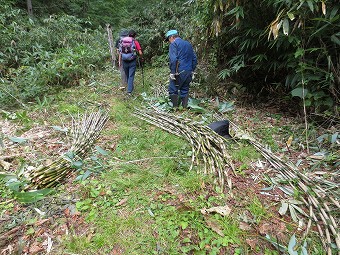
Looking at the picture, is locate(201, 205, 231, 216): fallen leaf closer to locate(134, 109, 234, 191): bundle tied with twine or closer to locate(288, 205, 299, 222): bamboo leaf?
locate(134, 109, 234, 191): bundle tied with twine

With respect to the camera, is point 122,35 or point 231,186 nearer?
point 231,186

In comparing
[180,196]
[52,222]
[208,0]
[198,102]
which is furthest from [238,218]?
[208,0]

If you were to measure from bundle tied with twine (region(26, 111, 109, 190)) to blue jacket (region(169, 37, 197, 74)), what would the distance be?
172 cm

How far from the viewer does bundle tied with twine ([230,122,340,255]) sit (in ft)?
6.61

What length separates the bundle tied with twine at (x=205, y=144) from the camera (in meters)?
2.76

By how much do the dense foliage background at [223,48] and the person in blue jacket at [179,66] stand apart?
73cm

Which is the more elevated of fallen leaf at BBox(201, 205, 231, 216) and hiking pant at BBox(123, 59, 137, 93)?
hiking pant at BBox(123, 59, 137, 93)

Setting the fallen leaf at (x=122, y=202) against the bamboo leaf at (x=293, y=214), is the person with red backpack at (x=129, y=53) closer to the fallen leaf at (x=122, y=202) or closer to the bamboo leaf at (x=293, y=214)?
the fallen leaf at (x=122, y=202)

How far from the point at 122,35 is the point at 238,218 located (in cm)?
494

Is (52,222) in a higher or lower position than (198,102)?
lower

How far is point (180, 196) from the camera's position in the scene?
2.45 meters

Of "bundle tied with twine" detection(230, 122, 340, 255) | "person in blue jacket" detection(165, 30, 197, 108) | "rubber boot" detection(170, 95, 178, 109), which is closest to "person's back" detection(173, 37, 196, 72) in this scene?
"person in blue jacket" detection(165, 30, 197, 108)

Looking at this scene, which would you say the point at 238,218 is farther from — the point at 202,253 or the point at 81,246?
the point at 81,246

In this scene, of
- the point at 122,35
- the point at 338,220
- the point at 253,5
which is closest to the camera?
the point at 338,220
